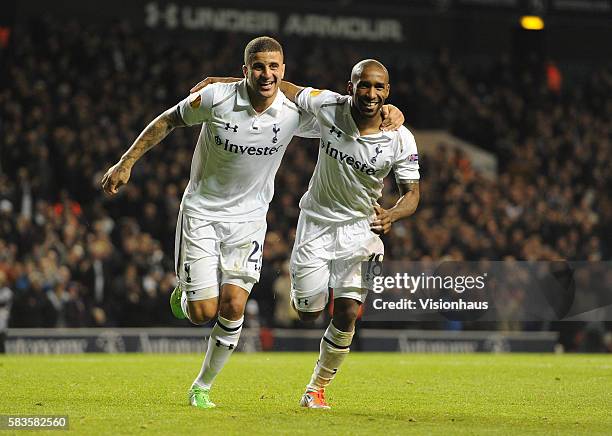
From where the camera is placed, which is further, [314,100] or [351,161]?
[314,100]

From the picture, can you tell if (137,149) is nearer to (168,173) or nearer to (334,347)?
(334,347)

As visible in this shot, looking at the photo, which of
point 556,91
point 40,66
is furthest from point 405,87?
point 40,66

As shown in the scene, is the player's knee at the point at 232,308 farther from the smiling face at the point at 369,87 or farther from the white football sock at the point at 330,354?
the smiling face at the point at 369,87

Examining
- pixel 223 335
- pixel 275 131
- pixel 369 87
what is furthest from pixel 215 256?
pixel 369 87

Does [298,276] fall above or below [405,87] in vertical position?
below

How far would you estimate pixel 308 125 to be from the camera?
894cm

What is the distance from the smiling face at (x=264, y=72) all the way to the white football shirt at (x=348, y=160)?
0.40 meters

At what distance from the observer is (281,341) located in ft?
60.8

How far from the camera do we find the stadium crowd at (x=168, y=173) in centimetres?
1825

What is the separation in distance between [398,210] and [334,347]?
128cm

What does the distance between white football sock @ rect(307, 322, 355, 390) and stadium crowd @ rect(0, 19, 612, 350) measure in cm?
767

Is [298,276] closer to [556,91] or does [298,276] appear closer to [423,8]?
[423,8]

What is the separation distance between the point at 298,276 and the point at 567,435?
8.20 feet

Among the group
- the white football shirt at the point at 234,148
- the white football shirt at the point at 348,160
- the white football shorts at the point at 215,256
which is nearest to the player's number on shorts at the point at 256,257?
the white football shorts at the point at 215,256
